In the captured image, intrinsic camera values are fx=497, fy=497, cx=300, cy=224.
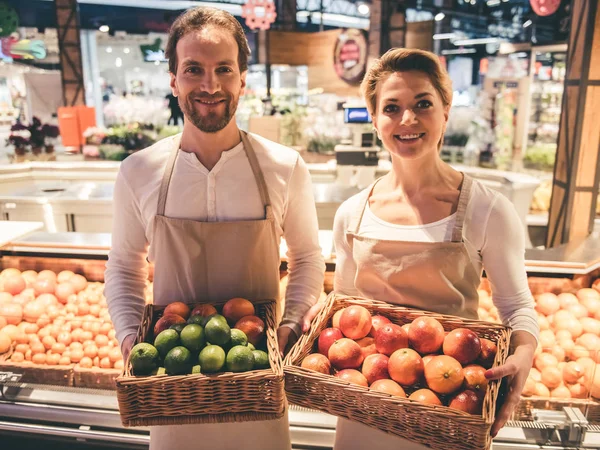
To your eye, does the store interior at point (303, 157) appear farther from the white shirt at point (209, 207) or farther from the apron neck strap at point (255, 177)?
the apron neck strap at point (255, 177)

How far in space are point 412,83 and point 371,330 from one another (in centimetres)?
78

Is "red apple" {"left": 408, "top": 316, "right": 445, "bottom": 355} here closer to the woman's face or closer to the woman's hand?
the woman's hand

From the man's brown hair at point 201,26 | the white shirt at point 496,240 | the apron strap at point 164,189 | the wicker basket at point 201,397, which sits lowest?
the wicker basket at point 201,397

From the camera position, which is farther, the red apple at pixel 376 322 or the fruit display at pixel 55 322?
the fruit display at pixel 55 322

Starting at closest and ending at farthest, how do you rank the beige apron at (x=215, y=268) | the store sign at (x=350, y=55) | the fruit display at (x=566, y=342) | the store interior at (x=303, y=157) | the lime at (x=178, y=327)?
1. the lime at (x=178, y=327)
2. the beige apron at (x=215, y=268)
3. the fruit display at (x=566, y=342)
4. the store interior at (x=303, y=157)
5. the store sign at (x=350, y=55)

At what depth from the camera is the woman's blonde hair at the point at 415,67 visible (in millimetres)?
1536

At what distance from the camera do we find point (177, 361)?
1318 mm

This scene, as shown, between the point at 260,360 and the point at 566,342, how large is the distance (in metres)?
1.97

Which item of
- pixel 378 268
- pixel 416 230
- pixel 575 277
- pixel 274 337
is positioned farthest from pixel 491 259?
pixel 575 277

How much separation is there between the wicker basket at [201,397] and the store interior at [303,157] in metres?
0.99

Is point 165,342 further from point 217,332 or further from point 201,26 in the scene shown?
point 201,26

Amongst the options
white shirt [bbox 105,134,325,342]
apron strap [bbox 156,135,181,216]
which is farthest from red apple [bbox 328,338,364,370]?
apron strap [bbox 156,135,181,216]

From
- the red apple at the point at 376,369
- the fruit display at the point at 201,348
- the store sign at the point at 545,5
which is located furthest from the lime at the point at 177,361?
the store sign at the point at 545,5

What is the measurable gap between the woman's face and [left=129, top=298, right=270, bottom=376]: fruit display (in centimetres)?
71
